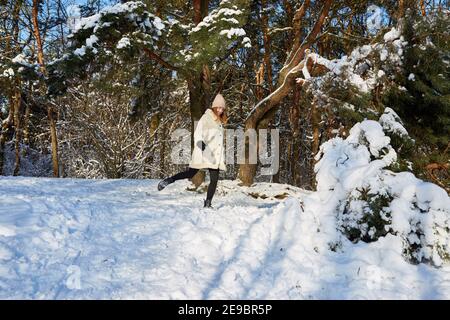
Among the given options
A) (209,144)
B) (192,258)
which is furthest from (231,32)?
(192,258)

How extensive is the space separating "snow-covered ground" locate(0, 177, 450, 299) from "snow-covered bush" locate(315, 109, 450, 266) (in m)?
0.14

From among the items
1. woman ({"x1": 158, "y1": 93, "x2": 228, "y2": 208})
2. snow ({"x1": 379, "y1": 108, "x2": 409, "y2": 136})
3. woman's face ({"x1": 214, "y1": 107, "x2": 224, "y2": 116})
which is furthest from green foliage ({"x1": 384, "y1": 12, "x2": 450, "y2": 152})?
woman ({"x1": 158, "y1": 93, "x2": 228, "y2": 208})

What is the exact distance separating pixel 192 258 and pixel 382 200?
1981 mm

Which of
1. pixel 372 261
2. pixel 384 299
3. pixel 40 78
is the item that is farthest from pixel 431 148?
pixel 40 78

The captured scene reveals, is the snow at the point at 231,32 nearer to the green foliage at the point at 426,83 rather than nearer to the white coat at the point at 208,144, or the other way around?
the white coat at the point at 208,144

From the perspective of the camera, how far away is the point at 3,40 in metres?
15.6

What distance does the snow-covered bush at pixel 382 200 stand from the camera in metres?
3.35

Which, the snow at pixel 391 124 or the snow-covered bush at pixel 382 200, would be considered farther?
the snow at pixel 391 124

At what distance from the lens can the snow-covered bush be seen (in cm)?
335

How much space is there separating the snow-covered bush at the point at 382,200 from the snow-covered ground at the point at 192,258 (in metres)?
0.14

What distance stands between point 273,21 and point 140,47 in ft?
25.3

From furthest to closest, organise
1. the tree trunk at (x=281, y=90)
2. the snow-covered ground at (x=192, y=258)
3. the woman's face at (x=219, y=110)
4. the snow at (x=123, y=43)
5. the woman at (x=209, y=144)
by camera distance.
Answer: the tree trunk at (x=281, y=90), the snow at (x=123, y=43), the woman's face at (x=219, y=110), the woman at (x=209, y=144), the snow-covered ground at (x=192, y=258)

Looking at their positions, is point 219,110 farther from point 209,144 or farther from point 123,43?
point 123,43

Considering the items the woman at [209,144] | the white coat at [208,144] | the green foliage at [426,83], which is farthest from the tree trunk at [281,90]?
the white coat at [208,144]
